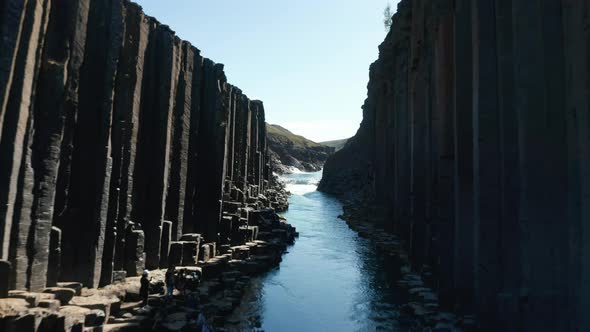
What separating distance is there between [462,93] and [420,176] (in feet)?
26.4

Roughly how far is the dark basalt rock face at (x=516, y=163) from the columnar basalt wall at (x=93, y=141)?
33.6 feet

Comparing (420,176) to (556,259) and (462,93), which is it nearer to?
(462,93)

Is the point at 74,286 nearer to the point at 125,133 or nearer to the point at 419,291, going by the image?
the point at 125,133

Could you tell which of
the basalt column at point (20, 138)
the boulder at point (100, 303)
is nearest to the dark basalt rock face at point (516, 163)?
the boulder at point (100, 303)

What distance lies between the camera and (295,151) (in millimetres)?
151375

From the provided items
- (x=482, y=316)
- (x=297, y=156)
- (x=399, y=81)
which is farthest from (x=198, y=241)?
(x=297, y=156)

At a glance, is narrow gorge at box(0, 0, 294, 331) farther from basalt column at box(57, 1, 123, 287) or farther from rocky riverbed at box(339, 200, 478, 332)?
rocky riverbed at box(339, 200, 478, 332)

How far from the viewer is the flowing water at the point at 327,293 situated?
543 inches

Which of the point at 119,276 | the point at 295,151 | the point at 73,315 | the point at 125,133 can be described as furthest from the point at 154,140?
the point at 295,151

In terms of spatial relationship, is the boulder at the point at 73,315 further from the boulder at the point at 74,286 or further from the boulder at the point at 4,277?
the boulder at the point at 4,277

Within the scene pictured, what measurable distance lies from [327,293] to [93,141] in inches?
422

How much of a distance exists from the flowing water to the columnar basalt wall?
12.3ft

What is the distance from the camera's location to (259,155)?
4366 centimetres

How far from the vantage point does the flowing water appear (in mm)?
13789
